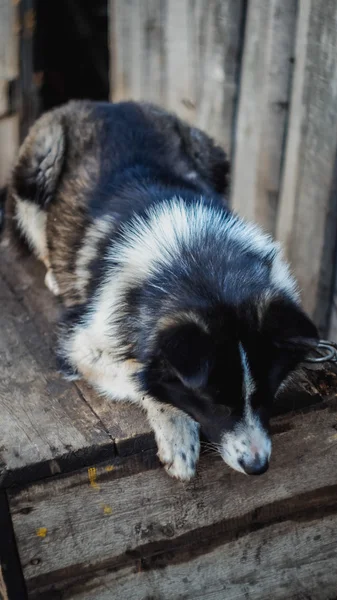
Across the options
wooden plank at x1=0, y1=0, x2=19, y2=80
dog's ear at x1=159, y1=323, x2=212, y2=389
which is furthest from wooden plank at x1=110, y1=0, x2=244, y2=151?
dog's ear at x1=159, y1=323, x2=212, y2=389

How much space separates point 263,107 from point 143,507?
7.80 feet

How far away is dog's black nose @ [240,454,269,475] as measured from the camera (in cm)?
249

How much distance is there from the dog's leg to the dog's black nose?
27 centimetres

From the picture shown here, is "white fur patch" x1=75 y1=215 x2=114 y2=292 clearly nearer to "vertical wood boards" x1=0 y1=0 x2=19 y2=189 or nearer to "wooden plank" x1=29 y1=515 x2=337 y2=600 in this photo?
"wooden plank" x1=29 y1=515 x2=337 y2=600

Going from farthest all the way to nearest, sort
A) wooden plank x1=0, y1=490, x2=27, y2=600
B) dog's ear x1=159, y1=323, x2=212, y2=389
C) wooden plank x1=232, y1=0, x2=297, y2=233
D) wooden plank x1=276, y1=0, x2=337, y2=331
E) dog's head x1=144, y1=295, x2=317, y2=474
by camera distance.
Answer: wooden plank x1=232, y1=0, x2=297, y2=233 < wooden plank x1=276, y1=0, x2=337, y2=331 < wooden plank x1=0, y1=490, x2=27, y2=600 < dog's head x1=144, y1=295, x2=317, y2=474 < dog's ear x1=159, y1=323, x2=212, y2=389

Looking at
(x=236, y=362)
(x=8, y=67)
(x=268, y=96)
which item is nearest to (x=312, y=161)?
(x=268, y=96)

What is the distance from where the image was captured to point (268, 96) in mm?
4133

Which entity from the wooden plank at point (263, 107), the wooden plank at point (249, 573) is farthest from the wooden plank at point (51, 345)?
the wooden plank at point (263, 107)

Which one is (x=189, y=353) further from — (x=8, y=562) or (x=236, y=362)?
(x=8, y=562)

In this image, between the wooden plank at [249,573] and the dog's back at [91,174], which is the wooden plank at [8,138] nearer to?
the dog's back at [91,174]

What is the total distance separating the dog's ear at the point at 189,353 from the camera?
2.30 m

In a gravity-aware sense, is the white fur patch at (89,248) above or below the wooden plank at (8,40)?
below

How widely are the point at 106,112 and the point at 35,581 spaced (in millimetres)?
2315

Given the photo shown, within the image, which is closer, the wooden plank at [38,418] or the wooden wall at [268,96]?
the wooden plank at [38,418]
